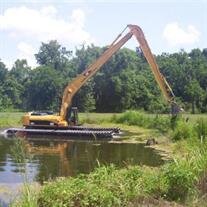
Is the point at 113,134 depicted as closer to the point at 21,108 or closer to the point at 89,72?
the point at 89,72

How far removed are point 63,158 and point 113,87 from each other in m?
41.4

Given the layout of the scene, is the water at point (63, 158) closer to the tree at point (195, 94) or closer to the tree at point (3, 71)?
the tree at point (195, 94)

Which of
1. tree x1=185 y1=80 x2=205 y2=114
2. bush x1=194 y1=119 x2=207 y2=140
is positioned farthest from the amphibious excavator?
tree x1=185 y1=80 x2=205 y2=114

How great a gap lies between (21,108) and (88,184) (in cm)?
5840

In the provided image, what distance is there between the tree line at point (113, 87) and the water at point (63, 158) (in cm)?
3139

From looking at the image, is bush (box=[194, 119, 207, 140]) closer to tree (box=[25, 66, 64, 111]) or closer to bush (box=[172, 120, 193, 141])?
bush (box=[172, 120, 193, 141])

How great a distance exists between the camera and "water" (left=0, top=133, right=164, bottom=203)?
13133 millimetres

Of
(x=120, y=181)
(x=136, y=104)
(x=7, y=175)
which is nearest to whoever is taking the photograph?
(x=120, y=181)

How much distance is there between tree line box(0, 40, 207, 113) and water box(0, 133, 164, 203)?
31.4 meters

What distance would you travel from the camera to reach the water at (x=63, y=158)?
13133mm

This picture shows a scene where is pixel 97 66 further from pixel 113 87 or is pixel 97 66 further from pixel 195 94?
pixel 195 94

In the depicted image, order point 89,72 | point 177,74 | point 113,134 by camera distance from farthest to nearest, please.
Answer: point 177,74, point 89,72, point 113,134

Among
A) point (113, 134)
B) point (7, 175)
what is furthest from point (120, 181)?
point (113, 134)

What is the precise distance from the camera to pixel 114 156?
18203 millimetres
